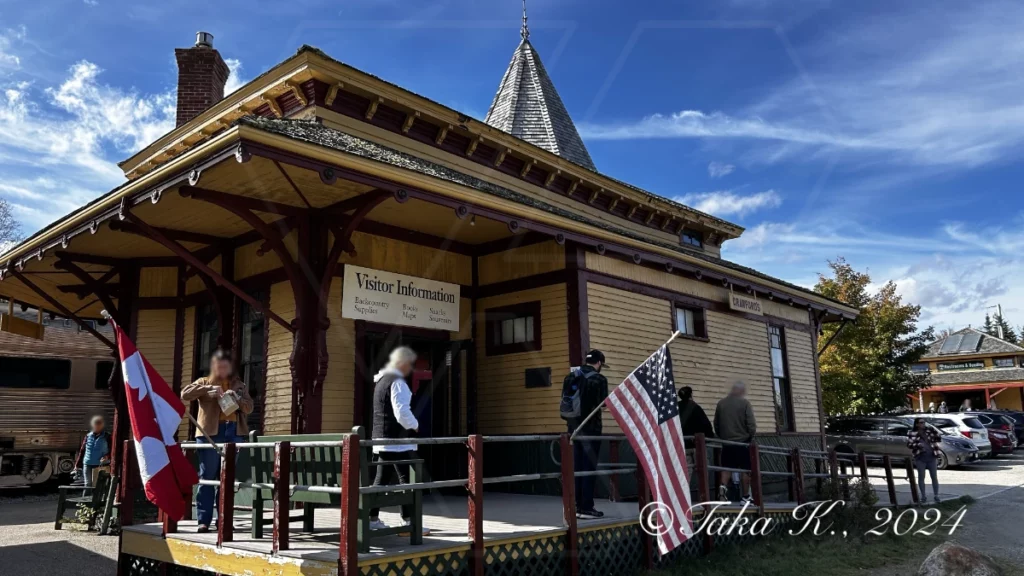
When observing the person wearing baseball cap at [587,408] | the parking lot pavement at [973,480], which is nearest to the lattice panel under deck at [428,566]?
the person wearing baseball cap at [587,408]

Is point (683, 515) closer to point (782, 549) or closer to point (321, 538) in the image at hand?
point (782, 549)

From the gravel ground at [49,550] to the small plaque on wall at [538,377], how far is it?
5.69 m

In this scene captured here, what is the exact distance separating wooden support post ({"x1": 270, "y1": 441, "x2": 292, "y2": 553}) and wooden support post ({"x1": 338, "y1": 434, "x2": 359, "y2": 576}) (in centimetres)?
62

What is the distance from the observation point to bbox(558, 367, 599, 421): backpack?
7.81 m

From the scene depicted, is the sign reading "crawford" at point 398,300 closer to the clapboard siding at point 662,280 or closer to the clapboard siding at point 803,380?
the clapboard siding at point 662,280

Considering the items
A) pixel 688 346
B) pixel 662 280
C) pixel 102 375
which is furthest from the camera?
pixel 102 375

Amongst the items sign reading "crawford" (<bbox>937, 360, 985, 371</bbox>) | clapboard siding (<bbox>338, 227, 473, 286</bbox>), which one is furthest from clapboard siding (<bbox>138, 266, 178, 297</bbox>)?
sign reading "crawford" (<bbox>937, 360, 985, 371</bbox>)

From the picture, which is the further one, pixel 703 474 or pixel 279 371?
pixel 279 371

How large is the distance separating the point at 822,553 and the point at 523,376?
459 centimetres

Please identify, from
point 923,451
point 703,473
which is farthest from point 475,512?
point 923,451

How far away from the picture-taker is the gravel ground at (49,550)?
28.5 feet

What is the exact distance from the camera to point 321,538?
255 inches

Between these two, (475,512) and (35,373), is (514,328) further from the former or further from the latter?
(35,373)

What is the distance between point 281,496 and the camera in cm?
580
